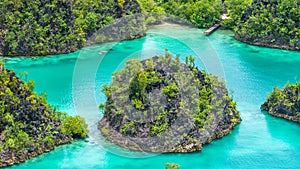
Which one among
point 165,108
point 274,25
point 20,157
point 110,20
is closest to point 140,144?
point 165,108

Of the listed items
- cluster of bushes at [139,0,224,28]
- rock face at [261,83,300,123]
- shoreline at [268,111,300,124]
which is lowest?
shoreline at [268,111,300,124]

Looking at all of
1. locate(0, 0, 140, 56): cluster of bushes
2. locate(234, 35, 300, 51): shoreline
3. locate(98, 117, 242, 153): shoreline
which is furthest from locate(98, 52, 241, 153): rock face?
locate(234, 35, 300, 51): shoreline

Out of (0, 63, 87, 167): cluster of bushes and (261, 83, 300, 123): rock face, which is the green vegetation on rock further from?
Result: (261, 83, 300, 123): rock face

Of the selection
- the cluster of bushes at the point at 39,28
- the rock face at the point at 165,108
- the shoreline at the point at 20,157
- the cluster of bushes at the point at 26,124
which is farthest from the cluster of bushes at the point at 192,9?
the shoreline at the point at 20,157

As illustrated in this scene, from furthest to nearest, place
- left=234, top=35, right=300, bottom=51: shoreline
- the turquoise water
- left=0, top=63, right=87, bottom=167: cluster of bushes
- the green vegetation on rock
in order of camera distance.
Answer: left=234, top=35, right=300, bottom=51: shoreline
the turquoise water
left=0, top=63, right=87, bottom=167: cluster of bushes
the green vegetation on rock

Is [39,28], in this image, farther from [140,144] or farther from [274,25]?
[140,144]

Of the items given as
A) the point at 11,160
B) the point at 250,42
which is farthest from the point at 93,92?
the point at 250,42
